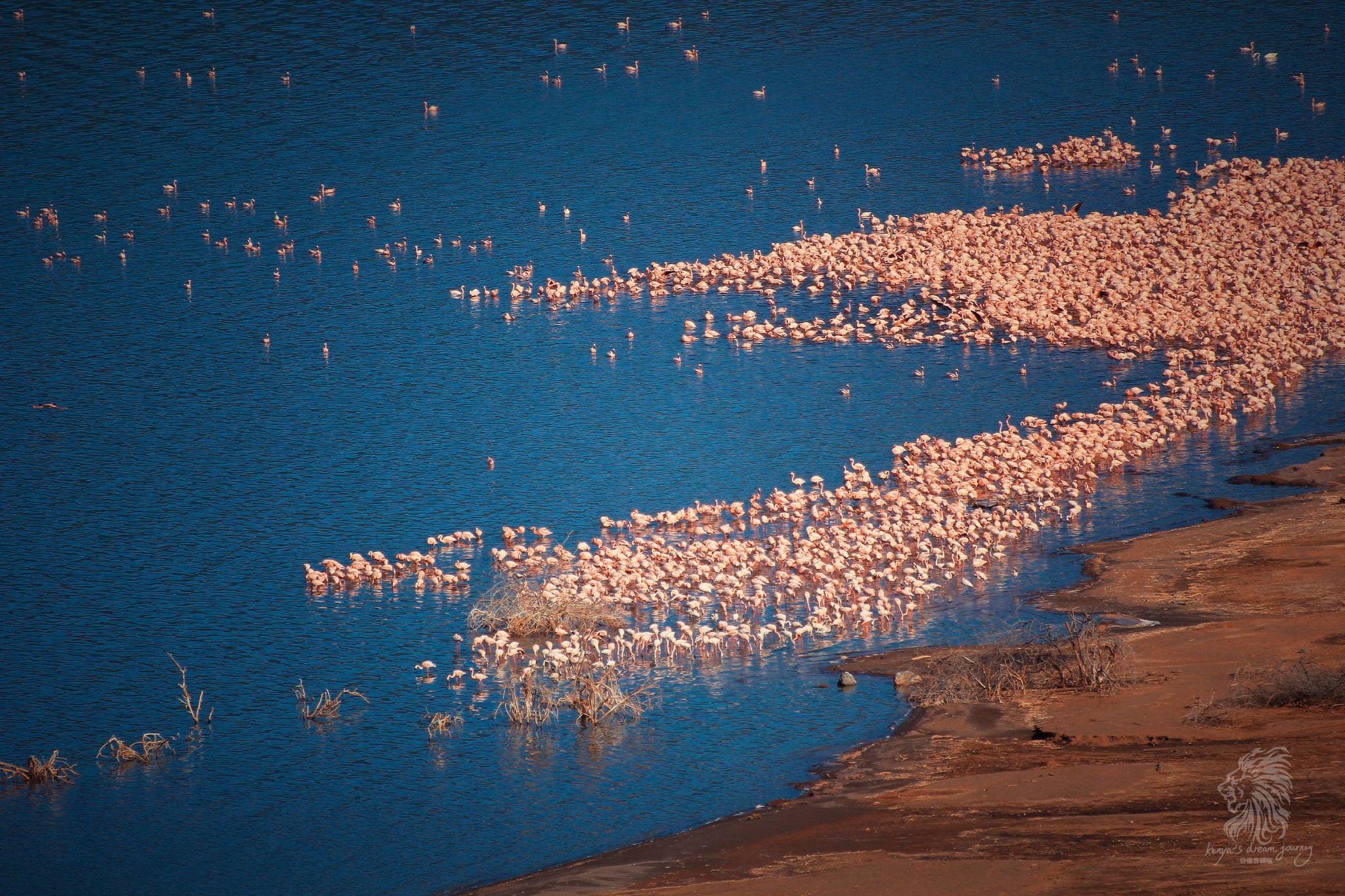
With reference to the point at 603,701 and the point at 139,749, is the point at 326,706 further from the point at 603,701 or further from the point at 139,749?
the point at 603,701

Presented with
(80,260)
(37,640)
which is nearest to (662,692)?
(37,640)

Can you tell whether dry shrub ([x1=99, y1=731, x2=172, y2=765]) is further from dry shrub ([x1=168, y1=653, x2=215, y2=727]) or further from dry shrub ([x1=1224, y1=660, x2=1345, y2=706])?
dry shrub ([x1=1224, y1=660, x2=1345, y2=706])

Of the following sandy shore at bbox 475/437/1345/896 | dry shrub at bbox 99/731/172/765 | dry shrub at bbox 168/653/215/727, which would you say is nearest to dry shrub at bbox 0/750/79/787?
dry shrub at bbox 99/731/172/765

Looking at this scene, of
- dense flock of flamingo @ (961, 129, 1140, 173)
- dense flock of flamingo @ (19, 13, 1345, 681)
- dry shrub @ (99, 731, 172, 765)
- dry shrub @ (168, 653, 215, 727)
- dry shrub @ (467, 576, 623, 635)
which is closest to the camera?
dry shrub @ (99, 731, 172, 765)

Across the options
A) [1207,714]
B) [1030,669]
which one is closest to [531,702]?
[1030,669]

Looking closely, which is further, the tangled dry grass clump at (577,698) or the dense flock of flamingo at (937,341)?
the dense flock of flamingo at (937,341)

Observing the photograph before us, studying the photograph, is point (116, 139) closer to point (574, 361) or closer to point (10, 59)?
point (10, 59)

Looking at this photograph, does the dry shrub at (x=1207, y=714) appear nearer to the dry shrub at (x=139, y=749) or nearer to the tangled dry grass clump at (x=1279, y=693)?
the tangled dry grass clump at (x=1279, y=693)

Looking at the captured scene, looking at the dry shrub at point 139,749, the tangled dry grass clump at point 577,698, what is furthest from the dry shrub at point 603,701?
the dry shrub at point 139,749
